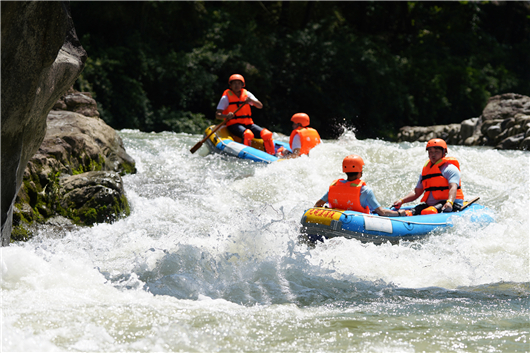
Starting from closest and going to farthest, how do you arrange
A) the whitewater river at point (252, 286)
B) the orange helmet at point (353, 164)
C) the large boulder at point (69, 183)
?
1. the whitewater river at point (252, 286)
2. the orange helmet at point (353, 164)
3. the large boulder at point (69, 183)

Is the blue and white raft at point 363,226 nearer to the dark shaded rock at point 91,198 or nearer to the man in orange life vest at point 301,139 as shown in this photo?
the dark shaded rock at point 91,198

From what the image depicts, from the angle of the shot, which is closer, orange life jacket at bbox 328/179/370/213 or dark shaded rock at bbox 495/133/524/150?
orange life jacket at bbox 328/179/370/213

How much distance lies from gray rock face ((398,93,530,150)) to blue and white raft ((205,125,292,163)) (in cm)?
573

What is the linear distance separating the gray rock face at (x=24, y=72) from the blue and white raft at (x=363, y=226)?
2.83 m

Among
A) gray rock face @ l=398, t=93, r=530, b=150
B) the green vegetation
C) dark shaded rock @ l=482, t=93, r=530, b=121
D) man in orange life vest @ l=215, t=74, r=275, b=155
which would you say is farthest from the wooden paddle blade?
dark shaded rock @ l=482, t=93, r=530, b=121

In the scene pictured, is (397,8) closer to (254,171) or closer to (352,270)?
(254,171)

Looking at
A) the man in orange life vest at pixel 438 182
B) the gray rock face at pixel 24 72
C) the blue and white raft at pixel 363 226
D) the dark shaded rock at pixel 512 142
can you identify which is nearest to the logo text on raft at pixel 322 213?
the blue and white raft at pixel 363 226

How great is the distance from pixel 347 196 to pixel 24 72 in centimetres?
346

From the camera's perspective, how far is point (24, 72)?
3.66 m

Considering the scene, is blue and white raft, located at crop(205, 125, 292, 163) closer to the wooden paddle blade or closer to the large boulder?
the wooden paddle blade

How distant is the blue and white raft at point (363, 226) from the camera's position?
543 centimetres

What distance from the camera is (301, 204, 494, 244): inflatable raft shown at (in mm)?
5430

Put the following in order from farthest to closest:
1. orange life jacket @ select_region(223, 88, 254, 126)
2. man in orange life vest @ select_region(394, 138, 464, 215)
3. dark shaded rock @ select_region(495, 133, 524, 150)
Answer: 1. dark shaded rock @ select_region(495, 133, 524, 150)
2. orange life jacket @ select_region(223, 88, 254, 126)
3. man in orange life vest @ select_region(394, 138, 464, 215)

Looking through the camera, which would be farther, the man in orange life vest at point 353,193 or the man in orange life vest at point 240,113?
the man in orange life vest at point 240,113
